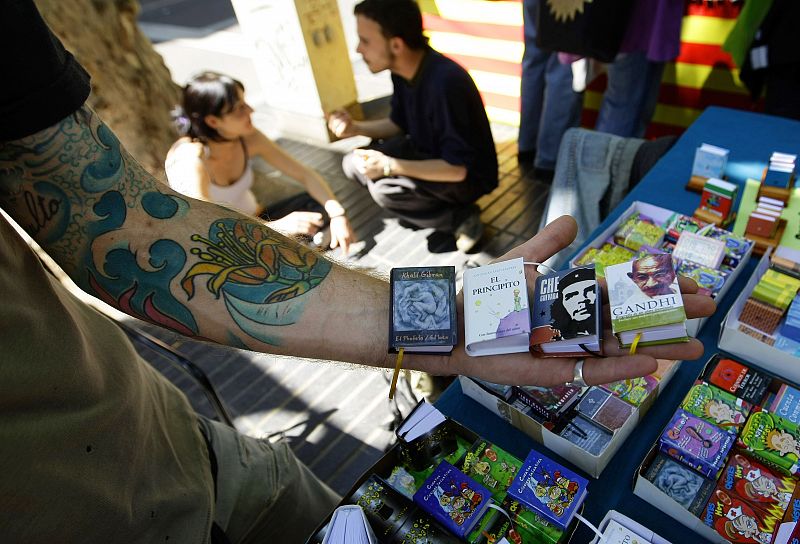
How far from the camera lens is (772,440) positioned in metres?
1.18

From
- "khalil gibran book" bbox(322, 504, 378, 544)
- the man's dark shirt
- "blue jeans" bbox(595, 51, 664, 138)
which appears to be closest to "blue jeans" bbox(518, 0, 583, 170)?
"blue jeans" bbox(595, 51, 664, 138)

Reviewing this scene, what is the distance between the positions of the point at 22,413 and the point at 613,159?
256 cm

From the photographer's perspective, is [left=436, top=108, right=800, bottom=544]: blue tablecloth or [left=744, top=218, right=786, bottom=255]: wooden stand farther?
[left=744, top=218, right=786, bottom=255]: wooden stand

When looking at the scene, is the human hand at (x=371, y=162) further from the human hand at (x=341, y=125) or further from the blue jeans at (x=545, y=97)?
the blue jeans at (x=545, y=97)

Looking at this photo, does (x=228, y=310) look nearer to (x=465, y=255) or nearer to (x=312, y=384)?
(x=312, y=384)

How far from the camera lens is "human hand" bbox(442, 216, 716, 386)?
3.56ft

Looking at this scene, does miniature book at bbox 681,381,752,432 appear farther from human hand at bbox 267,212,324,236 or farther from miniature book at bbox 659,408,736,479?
human hand at bbox 267,212,324,236

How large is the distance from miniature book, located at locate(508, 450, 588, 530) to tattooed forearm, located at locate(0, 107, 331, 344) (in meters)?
0.66

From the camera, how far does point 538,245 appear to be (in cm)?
133

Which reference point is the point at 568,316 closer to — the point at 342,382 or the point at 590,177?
the point at 590,177

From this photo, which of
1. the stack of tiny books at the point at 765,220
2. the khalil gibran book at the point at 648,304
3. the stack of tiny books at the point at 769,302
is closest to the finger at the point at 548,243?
the khalil gibran book at the point at 648,304

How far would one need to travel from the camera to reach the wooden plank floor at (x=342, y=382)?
2632 mm

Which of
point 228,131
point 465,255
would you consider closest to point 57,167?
point 228,131

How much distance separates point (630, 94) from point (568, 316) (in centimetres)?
310
